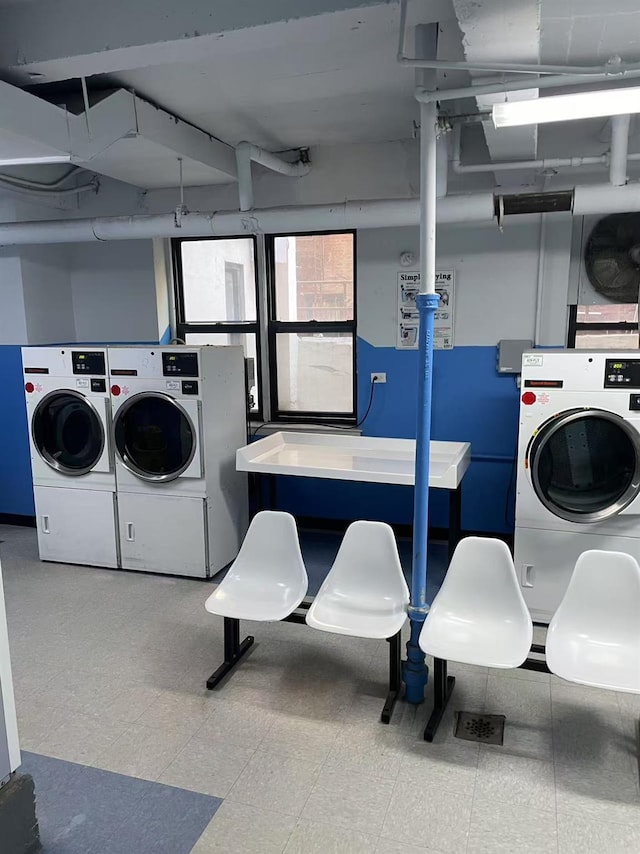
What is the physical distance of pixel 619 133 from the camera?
3480 millimetres

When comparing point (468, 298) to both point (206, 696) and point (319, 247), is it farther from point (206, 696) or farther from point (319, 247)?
point (206, 696)

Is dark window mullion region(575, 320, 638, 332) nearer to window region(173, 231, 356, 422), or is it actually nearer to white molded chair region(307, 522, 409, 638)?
window region(173, 231, 356, 422)

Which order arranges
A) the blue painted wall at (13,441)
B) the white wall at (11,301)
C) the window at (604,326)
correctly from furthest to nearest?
1. the blue painted wall at (13,441)
2. the white wall at (11,301)
3. the window at (604,326)

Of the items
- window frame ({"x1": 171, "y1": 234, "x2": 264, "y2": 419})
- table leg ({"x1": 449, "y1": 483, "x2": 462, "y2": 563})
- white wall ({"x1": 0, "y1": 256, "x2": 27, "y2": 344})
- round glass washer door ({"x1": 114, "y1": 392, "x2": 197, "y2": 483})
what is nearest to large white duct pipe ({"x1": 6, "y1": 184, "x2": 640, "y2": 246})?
white wall ({"x1": 0, "y1": 256, "x2": 27, "y2": 344})

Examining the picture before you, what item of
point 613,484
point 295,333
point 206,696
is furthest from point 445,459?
point 206,696

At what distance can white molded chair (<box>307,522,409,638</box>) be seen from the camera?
295 cm

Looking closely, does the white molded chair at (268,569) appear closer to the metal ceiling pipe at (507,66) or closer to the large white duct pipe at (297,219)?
the large white duct pipe at (297,219)

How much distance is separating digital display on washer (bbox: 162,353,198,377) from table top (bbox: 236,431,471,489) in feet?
2.07

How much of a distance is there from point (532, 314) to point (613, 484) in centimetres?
143

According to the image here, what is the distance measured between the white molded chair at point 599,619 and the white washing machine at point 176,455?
2.40m

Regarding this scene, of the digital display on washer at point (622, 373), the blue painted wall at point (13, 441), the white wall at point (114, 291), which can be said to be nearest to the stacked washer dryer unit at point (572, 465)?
the digital display on washer at point (622, 373)

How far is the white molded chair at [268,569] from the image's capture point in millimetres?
3145

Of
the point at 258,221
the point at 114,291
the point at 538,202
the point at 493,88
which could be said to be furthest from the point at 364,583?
the point at 114,291

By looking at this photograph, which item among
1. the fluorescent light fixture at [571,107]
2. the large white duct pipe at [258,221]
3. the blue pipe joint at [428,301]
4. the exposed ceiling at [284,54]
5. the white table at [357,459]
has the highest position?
the exposed ceiling at [284,54]
